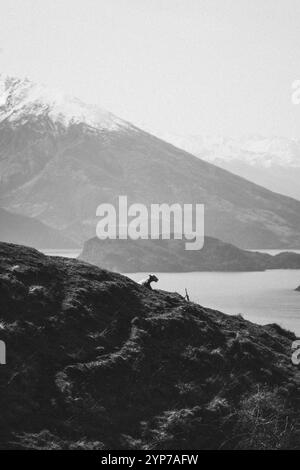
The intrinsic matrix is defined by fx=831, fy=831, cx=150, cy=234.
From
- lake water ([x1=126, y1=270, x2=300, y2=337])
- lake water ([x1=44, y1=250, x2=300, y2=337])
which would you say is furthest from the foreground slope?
lake water ([x1=126, y1=270, x2=300, y2=337])

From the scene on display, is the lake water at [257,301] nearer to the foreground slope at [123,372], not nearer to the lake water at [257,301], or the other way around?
the lake water at [257,301]

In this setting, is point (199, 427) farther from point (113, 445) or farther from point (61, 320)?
point (61, 320)

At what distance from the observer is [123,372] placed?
3472cm

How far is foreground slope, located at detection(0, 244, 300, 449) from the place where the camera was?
3209 cm

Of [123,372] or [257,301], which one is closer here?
[123,372]

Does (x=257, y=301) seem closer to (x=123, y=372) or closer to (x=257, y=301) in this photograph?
(x=257, y=301)

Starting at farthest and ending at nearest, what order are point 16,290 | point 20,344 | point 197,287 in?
point 197,287 → point 16,290 → point 20,344

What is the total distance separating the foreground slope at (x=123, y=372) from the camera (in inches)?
1264

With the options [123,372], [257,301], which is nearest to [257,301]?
[257,301]

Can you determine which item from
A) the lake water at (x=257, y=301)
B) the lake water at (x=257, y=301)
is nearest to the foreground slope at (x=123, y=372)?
the lake water at (x=257, y=301)

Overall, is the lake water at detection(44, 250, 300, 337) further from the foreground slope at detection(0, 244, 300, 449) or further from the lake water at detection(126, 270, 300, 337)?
the foreground slope at detection(0, 244, 300, 449)

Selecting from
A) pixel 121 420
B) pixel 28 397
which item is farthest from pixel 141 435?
pixel 28 397

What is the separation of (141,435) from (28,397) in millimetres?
4632

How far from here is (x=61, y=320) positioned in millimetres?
36344
